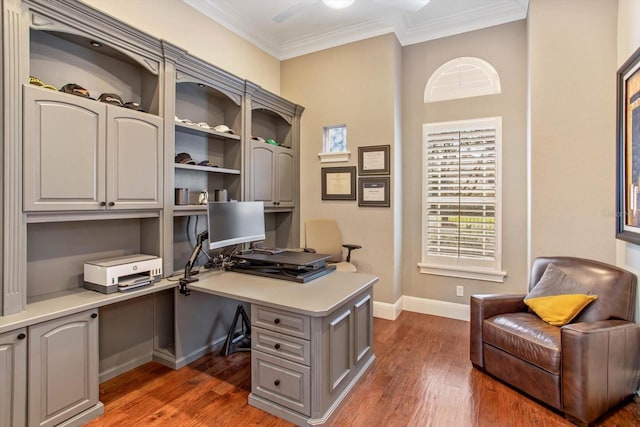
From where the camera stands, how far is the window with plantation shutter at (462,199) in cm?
357

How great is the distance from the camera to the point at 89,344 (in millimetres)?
2004

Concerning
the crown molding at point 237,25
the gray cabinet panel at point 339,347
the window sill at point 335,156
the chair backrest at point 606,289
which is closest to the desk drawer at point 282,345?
the gray cabinet panel at point 339,347

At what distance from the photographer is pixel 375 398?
7.36 ft

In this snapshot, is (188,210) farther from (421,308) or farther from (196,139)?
(421,308)

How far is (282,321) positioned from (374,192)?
225 cm

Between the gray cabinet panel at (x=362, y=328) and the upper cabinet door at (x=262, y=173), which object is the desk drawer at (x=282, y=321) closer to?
the gray cabinet panel at (x=362, y=328)

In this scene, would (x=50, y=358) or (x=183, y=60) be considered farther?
(x=183, y=60)

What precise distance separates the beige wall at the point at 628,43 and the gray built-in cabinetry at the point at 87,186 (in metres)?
3.25

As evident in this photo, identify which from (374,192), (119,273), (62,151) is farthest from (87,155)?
(374,192)

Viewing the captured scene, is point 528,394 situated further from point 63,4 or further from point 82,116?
point 63,4

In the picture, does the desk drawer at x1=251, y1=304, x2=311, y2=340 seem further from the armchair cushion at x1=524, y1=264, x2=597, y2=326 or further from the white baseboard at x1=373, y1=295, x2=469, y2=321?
the white baseboard at x1=373, y1=295, x2=469, y2=321

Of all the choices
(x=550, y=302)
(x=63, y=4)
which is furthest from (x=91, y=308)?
(x=550, y=302)

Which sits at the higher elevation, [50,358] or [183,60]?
[183,60]

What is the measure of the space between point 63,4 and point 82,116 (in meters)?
0.68
